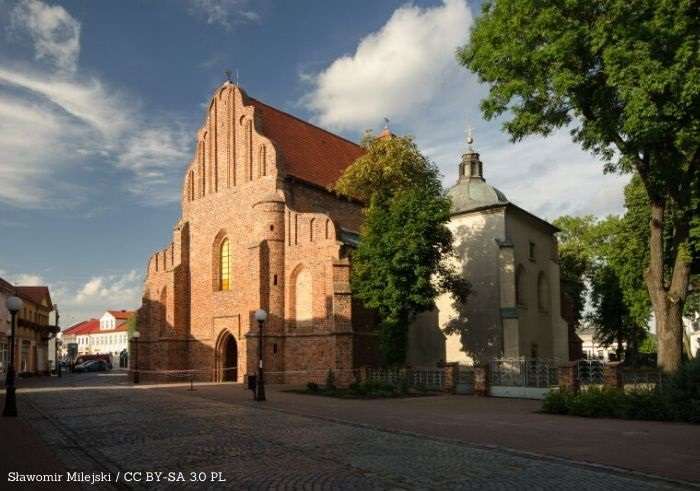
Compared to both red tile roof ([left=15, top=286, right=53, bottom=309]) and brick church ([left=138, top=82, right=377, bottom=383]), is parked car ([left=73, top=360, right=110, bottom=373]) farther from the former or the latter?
brick church ([left=138, top=82, right=377, bottom=383])

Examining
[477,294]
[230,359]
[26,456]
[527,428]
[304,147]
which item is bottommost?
[230,359]

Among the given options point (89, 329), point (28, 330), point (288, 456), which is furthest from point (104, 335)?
point (288, 456)

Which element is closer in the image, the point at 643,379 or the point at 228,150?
the point at 643,379

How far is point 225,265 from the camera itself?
34.5m

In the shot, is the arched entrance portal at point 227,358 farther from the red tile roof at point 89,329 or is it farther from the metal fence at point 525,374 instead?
the red tile roof at point 89,329

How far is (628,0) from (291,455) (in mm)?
15775

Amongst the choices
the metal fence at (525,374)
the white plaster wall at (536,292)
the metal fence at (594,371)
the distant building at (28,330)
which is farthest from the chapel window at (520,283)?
the distant building at (28,330)

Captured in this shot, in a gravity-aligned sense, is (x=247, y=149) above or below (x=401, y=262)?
above

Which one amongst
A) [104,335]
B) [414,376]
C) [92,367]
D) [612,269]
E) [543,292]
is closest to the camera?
[414,376]

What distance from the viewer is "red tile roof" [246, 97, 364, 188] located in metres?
34.5

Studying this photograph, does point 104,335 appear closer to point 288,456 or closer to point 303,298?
point 303,298

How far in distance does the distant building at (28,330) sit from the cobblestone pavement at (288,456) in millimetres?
30078

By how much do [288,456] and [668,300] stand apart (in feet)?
49.8

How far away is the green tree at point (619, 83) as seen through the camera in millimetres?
16969
